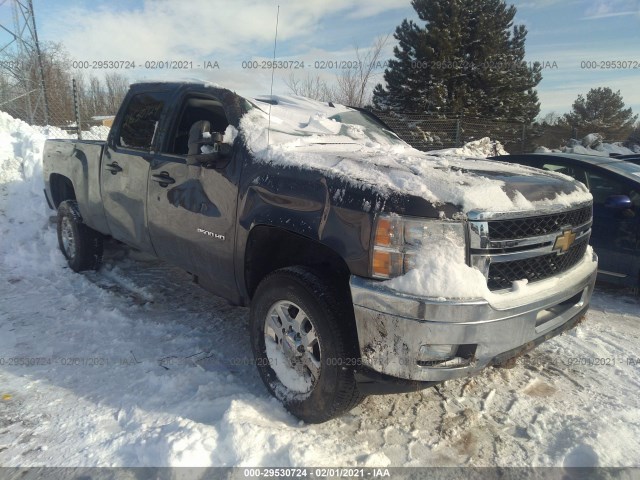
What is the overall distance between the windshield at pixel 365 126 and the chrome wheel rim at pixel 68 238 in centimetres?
338

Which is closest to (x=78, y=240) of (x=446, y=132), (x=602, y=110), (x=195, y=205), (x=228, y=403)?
(x=195, y=205)

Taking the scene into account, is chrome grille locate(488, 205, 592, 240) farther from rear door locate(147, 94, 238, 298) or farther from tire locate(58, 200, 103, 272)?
tire locate(58, 200, 103, 272)

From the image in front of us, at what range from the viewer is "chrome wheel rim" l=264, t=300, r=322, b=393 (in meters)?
2.57

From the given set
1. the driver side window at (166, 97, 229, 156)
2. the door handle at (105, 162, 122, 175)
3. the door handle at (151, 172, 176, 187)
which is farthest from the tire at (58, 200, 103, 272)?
the driver side window at (166, 97, 229, 156)

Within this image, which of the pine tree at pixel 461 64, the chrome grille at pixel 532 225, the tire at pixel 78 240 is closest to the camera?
the chrome grille at pixel 532 225

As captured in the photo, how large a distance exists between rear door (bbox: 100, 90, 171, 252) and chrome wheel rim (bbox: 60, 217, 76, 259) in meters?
1.09

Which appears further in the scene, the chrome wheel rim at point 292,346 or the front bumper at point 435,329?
the chrome wheel rim at point 292,346

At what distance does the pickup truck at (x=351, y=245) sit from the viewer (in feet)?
7.06

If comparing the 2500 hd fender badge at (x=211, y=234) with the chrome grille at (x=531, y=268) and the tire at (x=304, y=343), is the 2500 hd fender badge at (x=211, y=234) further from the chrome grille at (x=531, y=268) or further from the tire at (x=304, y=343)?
the chrome grille at (x=531, y=268)

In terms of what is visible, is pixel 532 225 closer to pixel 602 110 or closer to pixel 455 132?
pixel 455 132

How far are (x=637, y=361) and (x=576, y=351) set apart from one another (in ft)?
1.36

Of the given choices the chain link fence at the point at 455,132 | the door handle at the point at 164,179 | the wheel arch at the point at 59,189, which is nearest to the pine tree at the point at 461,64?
the chain link fence at the point at 455,132

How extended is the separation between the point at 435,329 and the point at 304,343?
82 centimetres

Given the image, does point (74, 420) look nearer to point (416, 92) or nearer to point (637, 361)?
point (637, 361)
